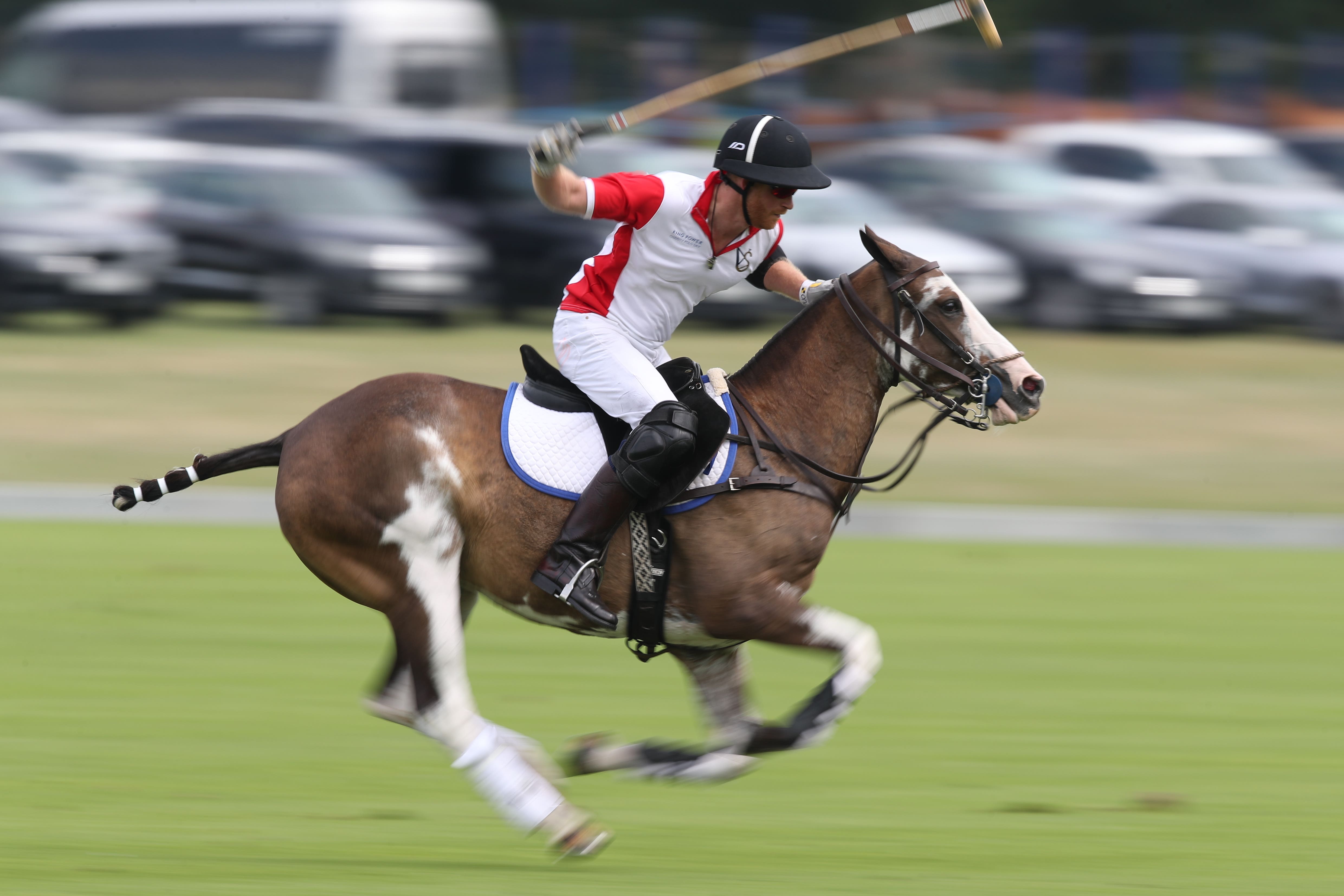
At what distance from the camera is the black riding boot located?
6.41 metres

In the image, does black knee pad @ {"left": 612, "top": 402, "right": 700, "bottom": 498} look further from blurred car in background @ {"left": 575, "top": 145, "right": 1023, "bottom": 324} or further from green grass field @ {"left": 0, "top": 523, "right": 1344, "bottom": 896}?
blurred car in background @ {"left": 575, "top": 145, "right": 1023, "bottom": 324}

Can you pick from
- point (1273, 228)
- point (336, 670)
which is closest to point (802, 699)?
point (336, 670)

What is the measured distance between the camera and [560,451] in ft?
21.8

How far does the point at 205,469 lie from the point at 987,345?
2.64 meters

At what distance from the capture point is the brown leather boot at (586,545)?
645cm

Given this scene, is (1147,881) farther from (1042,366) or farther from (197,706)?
(1042,366)

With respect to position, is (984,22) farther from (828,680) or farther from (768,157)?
(828,680)

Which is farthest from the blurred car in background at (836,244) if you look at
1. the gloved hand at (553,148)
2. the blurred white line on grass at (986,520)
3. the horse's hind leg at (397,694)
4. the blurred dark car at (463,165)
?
the gloved hand at (553,148)

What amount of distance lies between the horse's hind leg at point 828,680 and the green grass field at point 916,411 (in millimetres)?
8382

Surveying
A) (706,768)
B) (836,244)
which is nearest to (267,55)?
(836,244)

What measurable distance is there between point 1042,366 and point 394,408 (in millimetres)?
15319

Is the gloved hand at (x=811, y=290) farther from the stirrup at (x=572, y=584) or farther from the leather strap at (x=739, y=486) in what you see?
the stirrup at (x=572, y=584)

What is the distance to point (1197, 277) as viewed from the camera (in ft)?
77.3

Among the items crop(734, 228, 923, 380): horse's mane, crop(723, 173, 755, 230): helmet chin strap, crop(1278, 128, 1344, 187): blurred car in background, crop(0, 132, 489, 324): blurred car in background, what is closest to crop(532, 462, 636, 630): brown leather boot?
crop(734, 228, 923, 380): horse's mane
